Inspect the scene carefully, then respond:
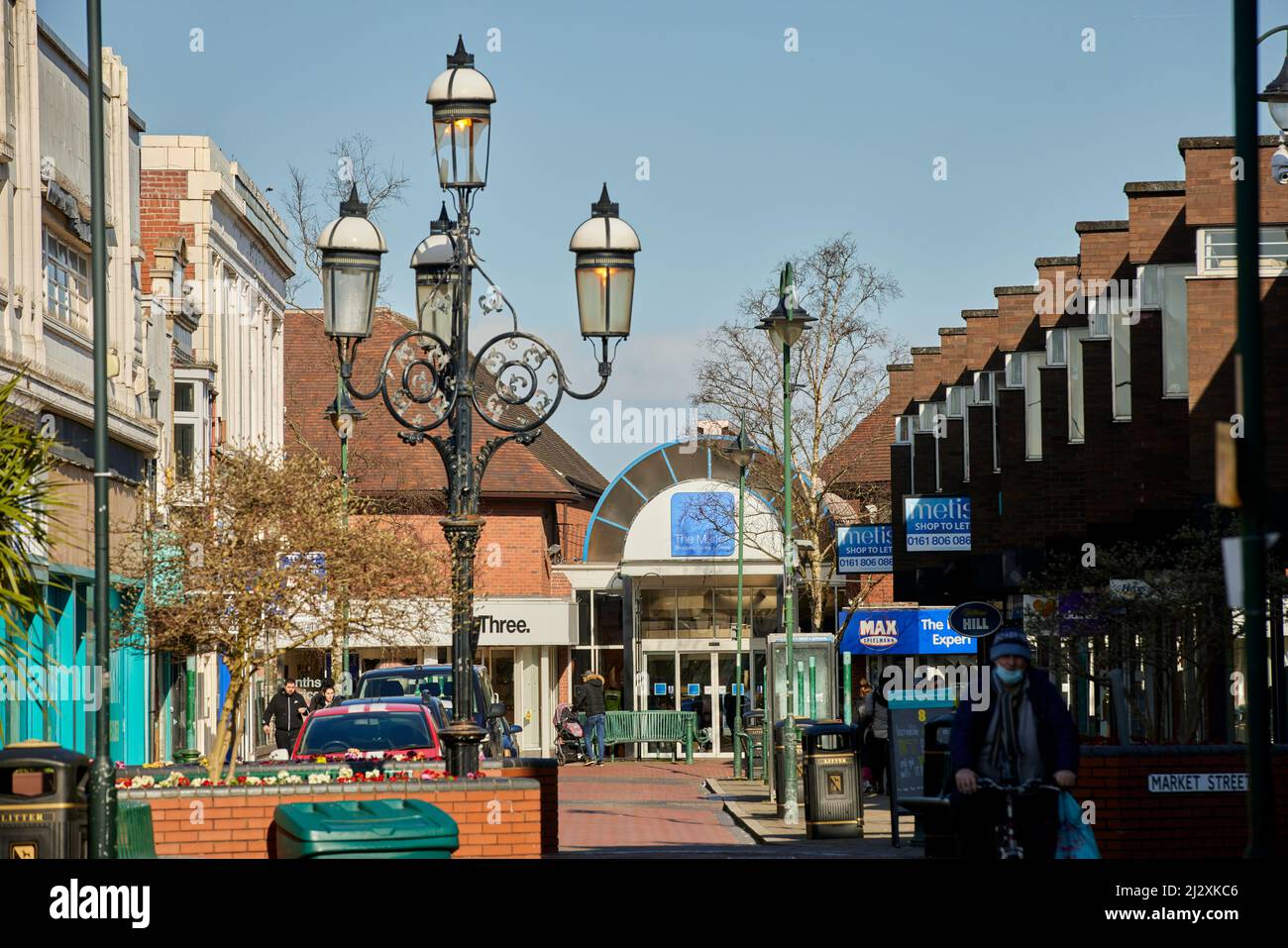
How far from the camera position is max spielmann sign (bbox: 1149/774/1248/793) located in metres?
16.4

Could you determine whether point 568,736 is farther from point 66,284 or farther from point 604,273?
point 604,273

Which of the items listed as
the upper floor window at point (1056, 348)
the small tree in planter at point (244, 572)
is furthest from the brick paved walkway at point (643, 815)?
the upper floor window at point (1056, 348)

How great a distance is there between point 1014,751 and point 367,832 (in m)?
3.44

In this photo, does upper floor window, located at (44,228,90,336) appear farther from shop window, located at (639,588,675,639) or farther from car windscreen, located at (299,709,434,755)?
shop window, located at (639,588,675,639)

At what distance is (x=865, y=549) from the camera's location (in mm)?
37062

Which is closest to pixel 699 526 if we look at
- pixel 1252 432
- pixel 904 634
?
pixel 904 634

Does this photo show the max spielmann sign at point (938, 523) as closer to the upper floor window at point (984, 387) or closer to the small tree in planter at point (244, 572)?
the upper floor window at point (984, 387)

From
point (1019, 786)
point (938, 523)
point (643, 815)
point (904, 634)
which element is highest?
point (938, 523)

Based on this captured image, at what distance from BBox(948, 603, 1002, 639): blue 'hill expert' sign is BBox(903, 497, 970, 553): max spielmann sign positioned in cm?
989

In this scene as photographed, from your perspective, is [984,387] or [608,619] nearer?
[984,387]

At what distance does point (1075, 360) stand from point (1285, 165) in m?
10.9

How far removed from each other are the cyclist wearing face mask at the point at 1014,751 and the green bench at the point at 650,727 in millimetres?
34778

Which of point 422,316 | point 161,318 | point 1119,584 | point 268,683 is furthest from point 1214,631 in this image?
point 268,683

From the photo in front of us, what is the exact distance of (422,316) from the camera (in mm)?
18219
